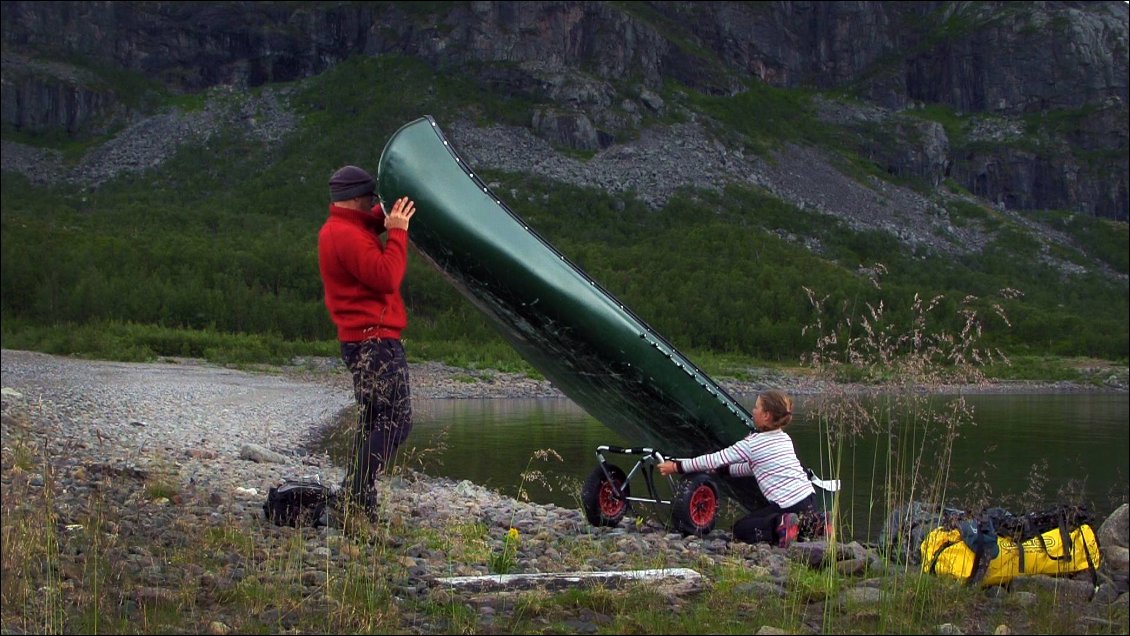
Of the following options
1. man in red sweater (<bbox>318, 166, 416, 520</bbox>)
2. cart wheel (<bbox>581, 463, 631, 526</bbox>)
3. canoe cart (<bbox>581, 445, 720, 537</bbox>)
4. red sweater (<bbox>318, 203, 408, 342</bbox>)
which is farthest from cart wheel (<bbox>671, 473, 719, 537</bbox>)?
red sweater (<bbox>318, 203, 408, 342</bbox>)

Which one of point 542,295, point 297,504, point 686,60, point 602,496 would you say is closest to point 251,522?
point 297,504

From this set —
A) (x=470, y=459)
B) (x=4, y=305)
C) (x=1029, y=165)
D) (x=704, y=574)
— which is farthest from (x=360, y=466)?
(x=1029, y=165)

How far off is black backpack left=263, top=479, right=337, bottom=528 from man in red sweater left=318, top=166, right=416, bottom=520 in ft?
2.09

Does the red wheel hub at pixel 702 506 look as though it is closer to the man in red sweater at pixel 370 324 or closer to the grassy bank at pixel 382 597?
the grassy bank at pixel 382 597

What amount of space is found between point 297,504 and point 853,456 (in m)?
6.93

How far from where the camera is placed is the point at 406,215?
5.98 meters

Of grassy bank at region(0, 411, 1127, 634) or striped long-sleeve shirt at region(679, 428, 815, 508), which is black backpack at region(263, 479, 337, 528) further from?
striped long-sleeve shirt at region(679, 428, 815, 508)

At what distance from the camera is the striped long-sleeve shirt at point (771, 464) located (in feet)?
22.4

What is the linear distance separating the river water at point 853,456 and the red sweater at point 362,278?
0.71 m

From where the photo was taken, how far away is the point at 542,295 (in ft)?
24.7

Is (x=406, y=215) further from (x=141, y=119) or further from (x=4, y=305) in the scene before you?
(x=141, y=119)

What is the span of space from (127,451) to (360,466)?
7494mm

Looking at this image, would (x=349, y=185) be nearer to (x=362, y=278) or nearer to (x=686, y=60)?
(x=362, y=278)

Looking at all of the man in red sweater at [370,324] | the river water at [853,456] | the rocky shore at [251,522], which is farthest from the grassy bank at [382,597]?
the river water at [853,456]
